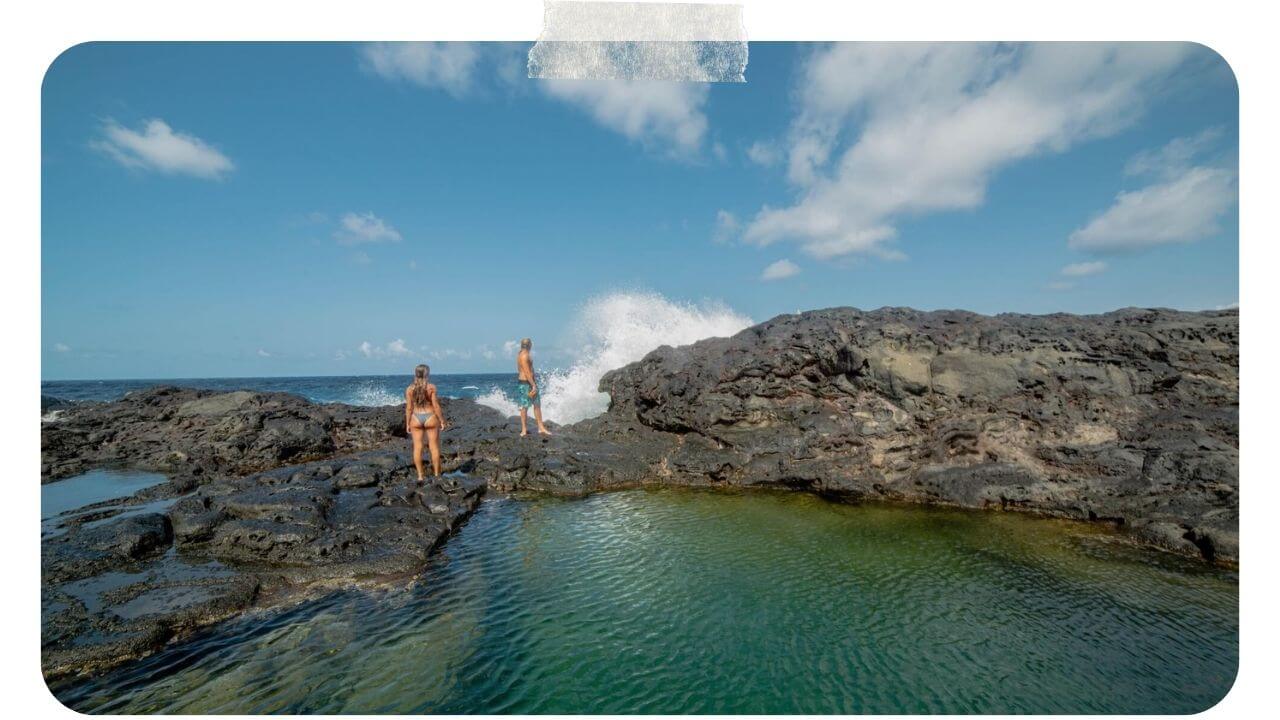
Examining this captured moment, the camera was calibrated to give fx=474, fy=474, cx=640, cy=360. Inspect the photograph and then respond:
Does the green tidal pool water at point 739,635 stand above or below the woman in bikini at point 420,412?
below

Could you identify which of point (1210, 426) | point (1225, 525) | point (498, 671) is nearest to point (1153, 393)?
point (1210, 426)

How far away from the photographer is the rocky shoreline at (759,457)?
19.7 feet

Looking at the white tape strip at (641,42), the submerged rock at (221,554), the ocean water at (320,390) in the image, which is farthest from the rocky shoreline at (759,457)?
the ocean water at (320,390)

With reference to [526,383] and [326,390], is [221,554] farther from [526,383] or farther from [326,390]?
[326,390]

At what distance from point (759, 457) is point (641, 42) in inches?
344

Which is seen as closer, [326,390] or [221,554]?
[221,554]

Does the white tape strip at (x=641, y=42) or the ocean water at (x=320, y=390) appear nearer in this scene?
the white tape strip at (x=641, y=42)

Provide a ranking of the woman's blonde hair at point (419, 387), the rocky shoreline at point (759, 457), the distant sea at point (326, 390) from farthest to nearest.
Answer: the distant sea at point (326, 390), the woman's blonde hair at point (419, 387), the rocky shoreline at point (759, 457)

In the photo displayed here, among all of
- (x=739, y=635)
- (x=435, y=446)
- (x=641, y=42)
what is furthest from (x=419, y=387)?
(x=641, y=42)

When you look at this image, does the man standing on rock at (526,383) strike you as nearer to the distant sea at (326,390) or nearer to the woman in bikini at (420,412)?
the woman in bikini at (420,412)

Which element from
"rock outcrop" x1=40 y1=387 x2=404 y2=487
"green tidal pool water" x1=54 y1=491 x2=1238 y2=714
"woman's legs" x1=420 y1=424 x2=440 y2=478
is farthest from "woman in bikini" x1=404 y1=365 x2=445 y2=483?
"rock outcrop" x1=40 y1=387 x2=404 y2=487

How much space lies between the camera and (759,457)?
10414 mm

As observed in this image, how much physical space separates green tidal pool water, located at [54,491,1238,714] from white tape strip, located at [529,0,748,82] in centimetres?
480

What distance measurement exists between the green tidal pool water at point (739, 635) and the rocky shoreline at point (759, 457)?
0.91 meters
